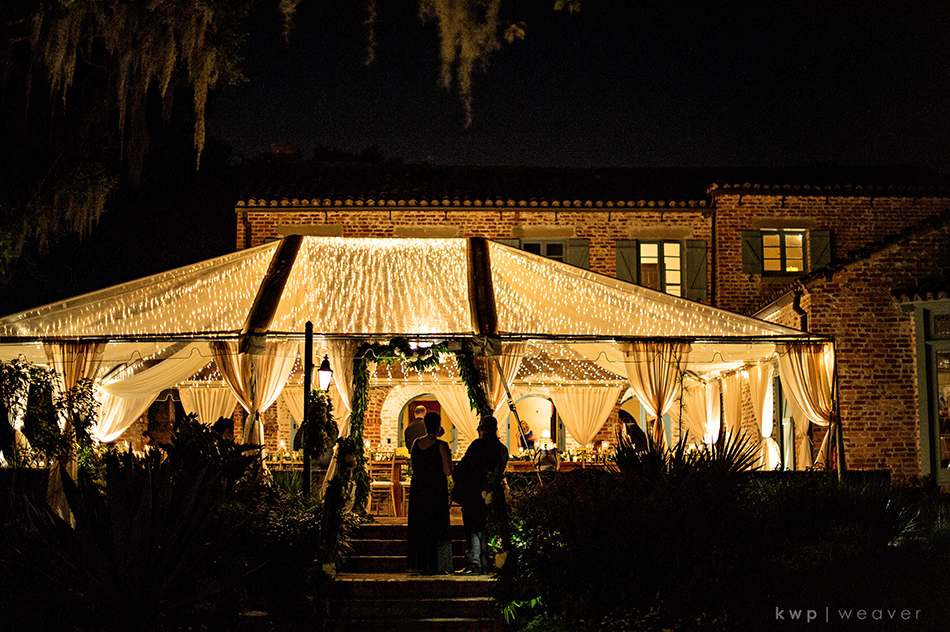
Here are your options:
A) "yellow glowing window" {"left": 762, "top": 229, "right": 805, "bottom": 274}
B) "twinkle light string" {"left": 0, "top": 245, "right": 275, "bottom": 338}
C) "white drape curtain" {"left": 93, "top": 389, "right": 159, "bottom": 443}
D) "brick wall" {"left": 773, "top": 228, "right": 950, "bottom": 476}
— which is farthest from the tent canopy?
"yellow glowing window" {"left": 762, "top": 229, "right": 805, "bottom": 274}

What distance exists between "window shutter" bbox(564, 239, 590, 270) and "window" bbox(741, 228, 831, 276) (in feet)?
9.58

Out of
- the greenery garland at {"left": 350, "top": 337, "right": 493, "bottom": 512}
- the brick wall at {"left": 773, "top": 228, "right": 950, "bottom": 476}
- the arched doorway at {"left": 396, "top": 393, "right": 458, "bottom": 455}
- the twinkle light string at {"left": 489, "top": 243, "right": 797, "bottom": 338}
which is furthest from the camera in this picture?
the arched doorway at {"left": 396, "top": 393, "right": 458, "bottom": 455}

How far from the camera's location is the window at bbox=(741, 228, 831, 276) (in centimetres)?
1720

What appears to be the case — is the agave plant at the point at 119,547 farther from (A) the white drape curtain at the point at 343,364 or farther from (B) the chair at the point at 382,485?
(B) the chair at the point at 382,485

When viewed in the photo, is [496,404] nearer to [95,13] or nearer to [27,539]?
[27,539]

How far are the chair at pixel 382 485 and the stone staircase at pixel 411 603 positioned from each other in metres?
3.48

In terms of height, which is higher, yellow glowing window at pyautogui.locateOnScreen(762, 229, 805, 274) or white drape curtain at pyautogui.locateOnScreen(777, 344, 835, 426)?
yellow glowing window at pyautogui.locateOnScreen(762, 229, 805, 274)

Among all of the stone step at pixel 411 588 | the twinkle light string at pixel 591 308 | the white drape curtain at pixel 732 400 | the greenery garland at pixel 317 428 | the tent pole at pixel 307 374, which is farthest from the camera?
the white drape curtain at pixel 732 400

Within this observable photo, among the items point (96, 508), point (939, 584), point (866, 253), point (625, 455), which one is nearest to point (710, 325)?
point (866, 253)

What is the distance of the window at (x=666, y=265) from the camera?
17312mm

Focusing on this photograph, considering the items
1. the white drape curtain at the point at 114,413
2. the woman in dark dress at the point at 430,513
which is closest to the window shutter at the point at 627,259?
the white drape curtain at the point at 114,413

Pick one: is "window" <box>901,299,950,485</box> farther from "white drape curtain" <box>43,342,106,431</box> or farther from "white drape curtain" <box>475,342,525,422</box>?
"white drape curtain" <box>43,342,106,431</box>

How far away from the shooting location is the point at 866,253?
13297 millimetres

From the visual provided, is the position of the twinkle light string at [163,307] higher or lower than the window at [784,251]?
lower
